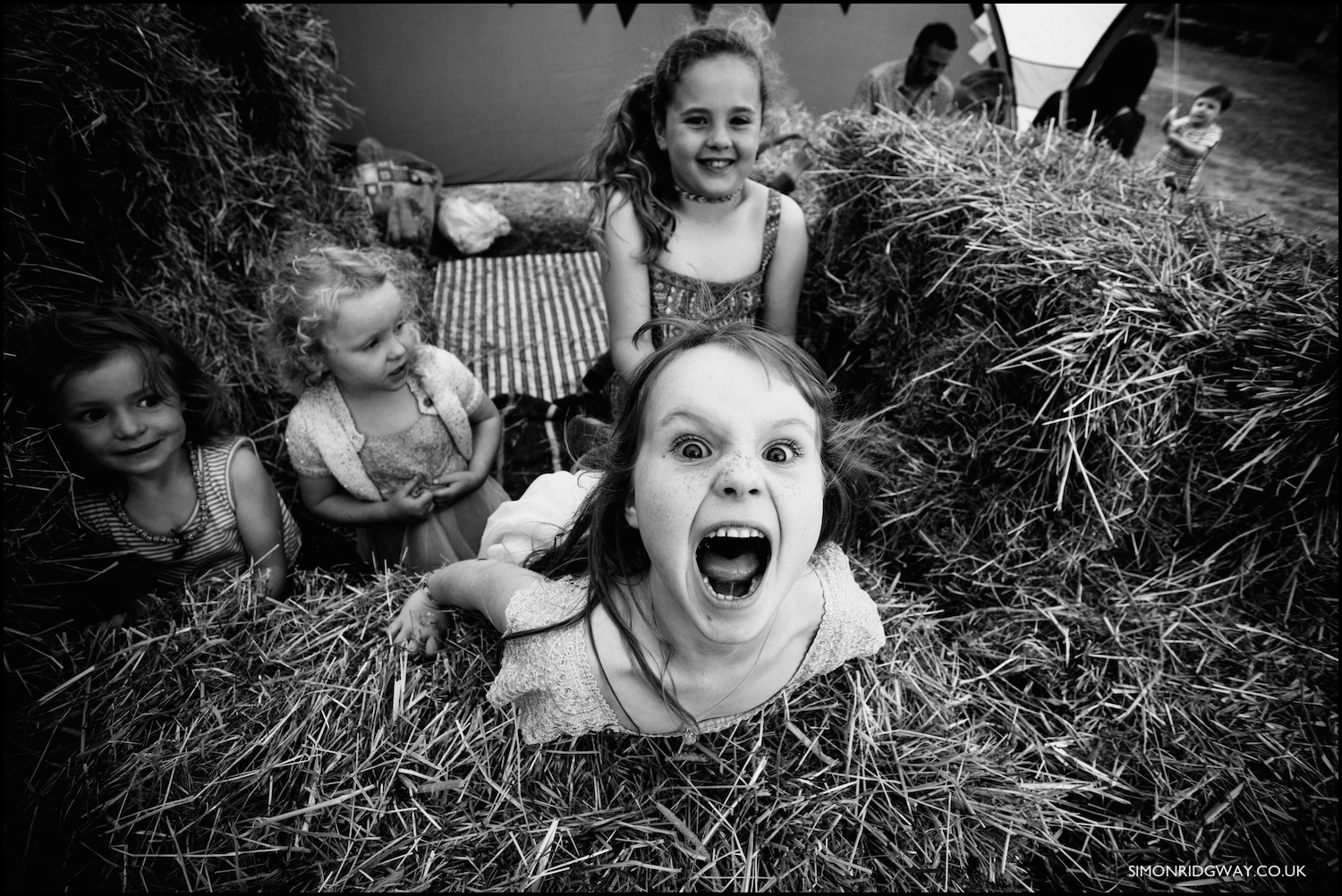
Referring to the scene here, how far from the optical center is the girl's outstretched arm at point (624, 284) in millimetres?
2486

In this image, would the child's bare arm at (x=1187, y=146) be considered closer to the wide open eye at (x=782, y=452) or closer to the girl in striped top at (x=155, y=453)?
the wide open eye at (x=782, y=452)

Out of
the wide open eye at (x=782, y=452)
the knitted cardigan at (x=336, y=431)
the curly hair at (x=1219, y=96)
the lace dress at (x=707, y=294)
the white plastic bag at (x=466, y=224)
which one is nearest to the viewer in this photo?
the wide open eye at (x=782, y=452)

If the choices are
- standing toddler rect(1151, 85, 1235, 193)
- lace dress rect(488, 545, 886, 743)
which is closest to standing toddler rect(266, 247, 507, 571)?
lace dress rect(488, 545, 886, 743)

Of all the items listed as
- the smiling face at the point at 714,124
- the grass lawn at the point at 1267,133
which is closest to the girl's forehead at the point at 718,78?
the smiling face at the point at 714,124

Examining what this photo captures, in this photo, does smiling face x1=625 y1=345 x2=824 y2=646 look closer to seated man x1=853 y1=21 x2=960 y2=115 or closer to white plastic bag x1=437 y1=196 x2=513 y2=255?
seated man x1=853 y1=21 x2=960 y2=115

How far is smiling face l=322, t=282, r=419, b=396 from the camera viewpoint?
213cm

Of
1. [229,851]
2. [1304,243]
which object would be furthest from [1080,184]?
[229,851]

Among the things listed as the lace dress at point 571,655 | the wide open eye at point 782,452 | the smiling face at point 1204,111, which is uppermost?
the wide open eye at point 782,452

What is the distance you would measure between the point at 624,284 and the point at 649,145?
59 centimetres

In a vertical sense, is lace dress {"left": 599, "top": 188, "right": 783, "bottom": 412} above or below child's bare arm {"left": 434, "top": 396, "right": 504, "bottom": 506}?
above

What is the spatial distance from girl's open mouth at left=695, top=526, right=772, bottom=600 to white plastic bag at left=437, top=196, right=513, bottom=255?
4888 mm

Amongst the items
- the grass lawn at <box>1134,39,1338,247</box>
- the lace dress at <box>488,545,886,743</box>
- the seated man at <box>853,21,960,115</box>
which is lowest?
the grass lawn at <box>1134,39,1338,247</box>

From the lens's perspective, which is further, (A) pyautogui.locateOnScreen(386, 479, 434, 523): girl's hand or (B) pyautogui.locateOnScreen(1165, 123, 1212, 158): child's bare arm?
(B) pyautogui.locateOnScreen(1165, 123, 1212, 158): child's bare arm

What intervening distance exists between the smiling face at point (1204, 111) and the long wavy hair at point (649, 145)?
18.3ft
